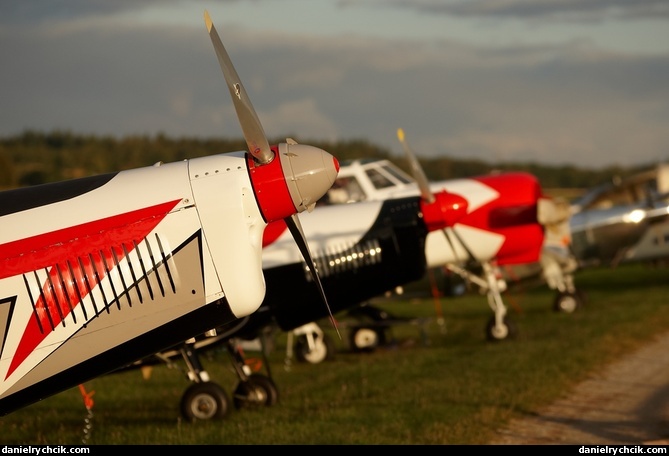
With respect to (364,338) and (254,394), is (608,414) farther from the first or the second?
(364,338)

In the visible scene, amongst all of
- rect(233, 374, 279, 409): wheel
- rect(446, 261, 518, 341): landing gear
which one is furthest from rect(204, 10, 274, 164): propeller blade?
rect(446, 261, 518, 341): landing gear

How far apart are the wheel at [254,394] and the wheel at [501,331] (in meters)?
6.39

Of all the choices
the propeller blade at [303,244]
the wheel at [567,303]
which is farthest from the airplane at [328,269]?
the wheel at [567,303]

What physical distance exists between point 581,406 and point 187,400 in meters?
4.30

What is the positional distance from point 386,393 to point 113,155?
60616mm

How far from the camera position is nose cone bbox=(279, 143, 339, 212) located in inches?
278

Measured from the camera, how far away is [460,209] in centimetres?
1289

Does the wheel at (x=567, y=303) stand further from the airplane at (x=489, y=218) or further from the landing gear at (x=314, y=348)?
the landing gear at (x=314, y=348)

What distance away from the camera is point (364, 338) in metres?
16.9

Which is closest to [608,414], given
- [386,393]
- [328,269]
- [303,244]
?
[386,393]

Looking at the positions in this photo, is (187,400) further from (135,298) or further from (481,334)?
(481,334)

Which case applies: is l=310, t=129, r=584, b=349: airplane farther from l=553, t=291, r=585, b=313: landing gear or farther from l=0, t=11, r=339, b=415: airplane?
l=0, t=11, r=339, b=415: airplane

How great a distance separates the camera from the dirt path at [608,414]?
29.6ft

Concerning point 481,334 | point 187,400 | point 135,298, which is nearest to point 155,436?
point 187,400
